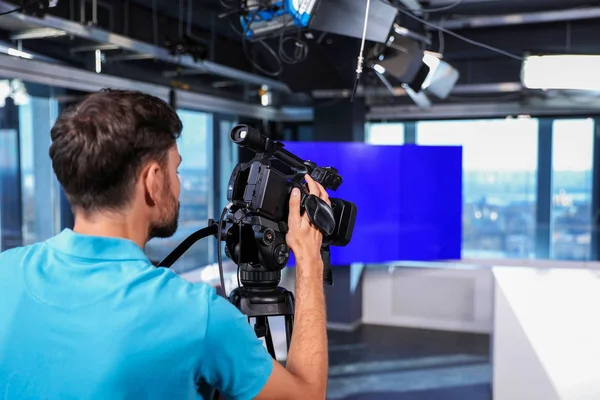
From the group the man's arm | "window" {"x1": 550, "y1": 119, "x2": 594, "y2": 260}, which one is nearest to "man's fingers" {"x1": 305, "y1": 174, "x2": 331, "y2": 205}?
the man's arm

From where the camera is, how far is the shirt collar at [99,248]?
813mm

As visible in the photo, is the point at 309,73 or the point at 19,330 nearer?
the point at 19,330

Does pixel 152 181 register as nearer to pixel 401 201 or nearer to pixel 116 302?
pixel 116 302

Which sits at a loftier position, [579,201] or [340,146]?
[340,146]

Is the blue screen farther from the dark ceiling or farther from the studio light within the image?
the studio light

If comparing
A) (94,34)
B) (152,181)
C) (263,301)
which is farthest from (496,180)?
(152,181)

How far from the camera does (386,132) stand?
593 cm

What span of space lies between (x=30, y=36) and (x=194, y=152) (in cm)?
194

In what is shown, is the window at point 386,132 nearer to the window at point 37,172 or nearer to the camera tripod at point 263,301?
the window at point 37,172

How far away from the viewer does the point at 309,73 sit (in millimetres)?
3658

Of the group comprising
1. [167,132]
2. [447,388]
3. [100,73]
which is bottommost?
[447,388]

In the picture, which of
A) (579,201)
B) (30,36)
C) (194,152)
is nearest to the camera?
(30,36)

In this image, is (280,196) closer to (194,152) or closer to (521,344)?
(521,344)

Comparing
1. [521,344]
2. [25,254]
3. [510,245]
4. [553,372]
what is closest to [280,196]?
[25,254]
